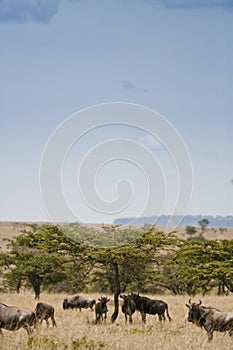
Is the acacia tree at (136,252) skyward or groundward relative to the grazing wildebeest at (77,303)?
skyward

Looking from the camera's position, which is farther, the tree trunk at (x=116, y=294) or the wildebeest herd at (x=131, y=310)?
the tree trunk at (x=116, y=294)

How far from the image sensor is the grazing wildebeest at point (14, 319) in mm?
14766

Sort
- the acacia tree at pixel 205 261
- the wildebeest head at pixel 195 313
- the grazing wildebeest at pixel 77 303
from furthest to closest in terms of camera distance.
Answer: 1. the grazing wildebeest at pixel 77 303
2. the acacia tree at pixel 205 261
3. the wildebeest head at pixel 195 313

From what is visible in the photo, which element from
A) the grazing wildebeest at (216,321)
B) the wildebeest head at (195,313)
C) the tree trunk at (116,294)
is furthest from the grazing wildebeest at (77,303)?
the grazing wildebeest at (216,321)

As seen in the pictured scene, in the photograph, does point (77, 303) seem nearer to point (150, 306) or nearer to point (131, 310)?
point (131, 310)

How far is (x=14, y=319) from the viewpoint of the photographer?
1484 cm

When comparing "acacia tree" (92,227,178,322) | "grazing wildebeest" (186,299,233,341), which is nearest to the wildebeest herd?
"grazing wildebeest" (186,299,233,341)

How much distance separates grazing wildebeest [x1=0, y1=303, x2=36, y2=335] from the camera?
14.8m

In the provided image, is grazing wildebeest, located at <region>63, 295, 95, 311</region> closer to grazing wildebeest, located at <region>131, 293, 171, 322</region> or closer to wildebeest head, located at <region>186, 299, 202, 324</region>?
grazing wildebeest, located at <region>131, 293, 171, 322</region>

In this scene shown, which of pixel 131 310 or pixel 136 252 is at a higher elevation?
pixel 136 252

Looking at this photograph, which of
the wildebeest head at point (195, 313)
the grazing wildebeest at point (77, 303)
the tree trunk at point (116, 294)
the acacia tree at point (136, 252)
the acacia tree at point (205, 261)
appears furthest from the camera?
the grazing wildebeest at point (77, 303)

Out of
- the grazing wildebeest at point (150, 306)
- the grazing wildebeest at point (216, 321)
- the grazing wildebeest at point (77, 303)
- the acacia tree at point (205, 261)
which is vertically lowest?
the grazing wildebeest at point (77, 303)

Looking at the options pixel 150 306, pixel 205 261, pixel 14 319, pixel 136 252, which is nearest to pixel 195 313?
pixel 150 306

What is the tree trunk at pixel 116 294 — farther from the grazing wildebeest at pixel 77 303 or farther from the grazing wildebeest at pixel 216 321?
the grazing wildebeest at pixel 216 321
